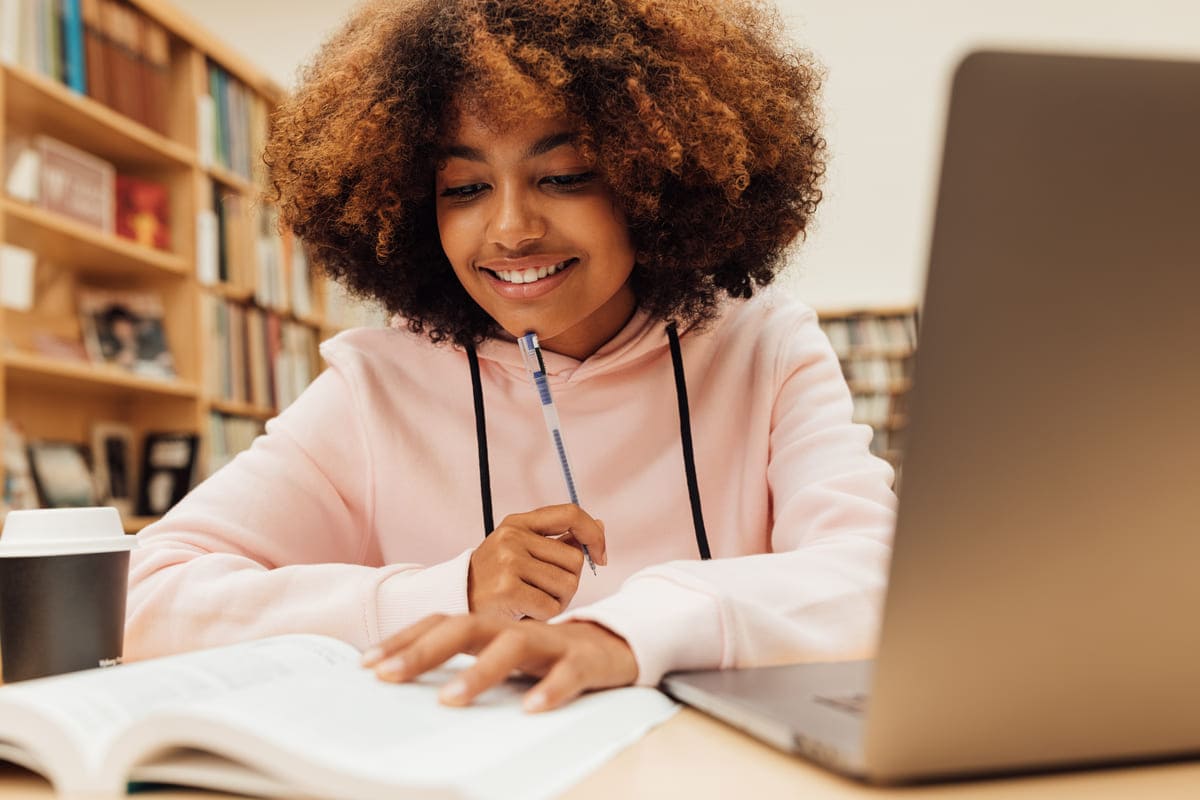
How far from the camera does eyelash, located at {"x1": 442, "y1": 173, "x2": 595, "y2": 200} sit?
1.16m

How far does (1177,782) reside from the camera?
44 cm

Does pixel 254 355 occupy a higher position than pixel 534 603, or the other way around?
pixel 254 355

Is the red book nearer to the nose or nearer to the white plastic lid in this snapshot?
the nose

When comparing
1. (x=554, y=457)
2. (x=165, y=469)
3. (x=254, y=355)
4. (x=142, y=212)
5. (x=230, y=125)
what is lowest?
(x=165, y=469)

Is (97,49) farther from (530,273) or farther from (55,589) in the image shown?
(55,589)

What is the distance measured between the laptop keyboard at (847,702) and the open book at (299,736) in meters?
0.09

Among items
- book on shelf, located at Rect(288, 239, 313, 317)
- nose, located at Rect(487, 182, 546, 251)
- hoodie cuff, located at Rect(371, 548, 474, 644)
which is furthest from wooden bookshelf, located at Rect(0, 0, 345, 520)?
hoodie cuff, located at Rect(371, 548, 474, 644)

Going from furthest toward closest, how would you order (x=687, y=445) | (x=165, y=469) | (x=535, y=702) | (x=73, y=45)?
(x=165, y=469), (x=73, y=45), (x=687, y=445), (x=535, y=702)

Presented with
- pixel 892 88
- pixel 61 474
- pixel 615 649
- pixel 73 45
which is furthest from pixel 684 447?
pixel 892 88

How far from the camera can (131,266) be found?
119 inches

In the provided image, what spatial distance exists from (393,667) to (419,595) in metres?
0.30

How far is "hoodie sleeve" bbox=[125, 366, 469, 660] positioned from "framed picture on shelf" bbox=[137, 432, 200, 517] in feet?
6.49

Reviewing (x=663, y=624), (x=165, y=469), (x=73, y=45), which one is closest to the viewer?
(x=663, y=624)

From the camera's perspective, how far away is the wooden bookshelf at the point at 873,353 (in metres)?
6.03
